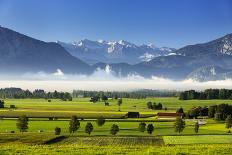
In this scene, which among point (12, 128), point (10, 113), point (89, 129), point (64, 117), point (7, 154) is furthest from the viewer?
point (10, 113)

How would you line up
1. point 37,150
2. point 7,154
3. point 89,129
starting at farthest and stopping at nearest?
point 89,129 → point 37,150 → point 7,154

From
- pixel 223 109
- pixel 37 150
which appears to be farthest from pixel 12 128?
pixel 37 150

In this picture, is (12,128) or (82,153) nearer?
(82,153)

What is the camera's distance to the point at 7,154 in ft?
117

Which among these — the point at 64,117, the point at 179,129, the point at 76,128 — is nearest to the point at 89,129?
the point at 76,128

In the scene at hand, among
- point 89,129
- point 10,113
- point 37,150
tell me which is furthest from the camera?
point 10,113

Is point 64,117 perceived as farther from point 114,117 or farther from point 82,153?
point 82,153

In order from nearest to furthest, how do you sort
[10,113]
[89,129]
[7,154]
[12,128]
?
[7,154] < [89,129] < [12,128] < [10,113]

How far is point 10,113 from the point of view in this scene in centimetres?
19662

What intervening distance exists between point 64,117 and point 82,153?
147 metres

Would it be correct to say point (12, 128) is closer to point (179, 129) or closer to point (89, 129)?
point (89, 129)

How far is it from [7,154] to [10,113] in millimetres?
165220

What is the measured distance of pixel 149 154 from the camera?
119ft

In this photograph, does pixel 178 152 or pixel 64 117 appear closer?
pixel 178 152
